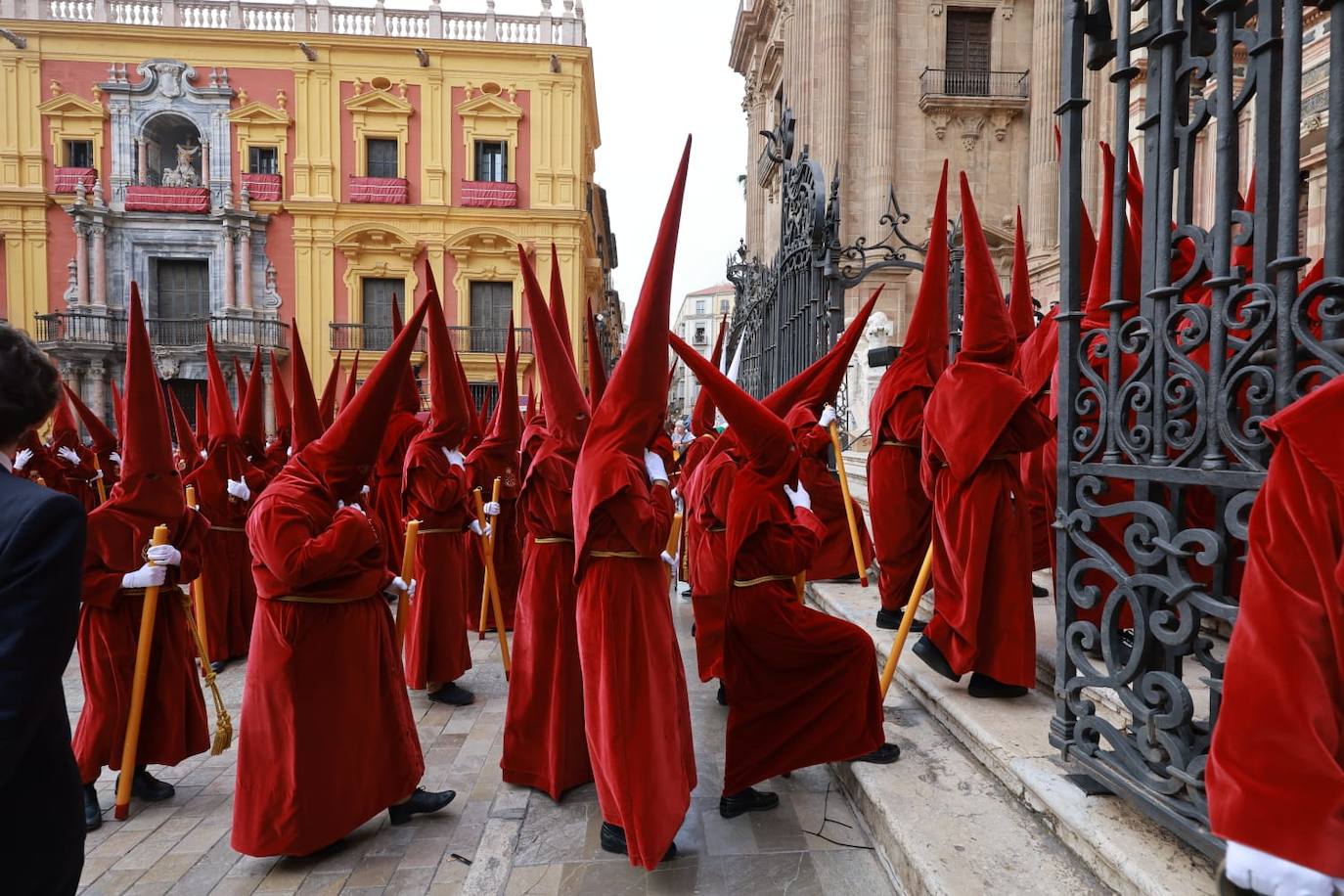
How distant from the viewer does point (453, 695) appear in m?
5.36

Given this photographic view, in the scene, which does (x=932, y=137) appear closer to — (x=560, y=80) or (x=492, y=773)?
(x=560, y=80)

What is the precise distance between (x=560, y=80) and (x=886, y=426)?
2571 cm

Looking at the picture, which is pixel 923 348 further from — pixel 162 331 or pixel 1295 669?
pixel 162 331

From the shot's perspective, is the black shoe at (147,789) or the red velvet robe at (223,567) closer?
the black shoe at (147,789)

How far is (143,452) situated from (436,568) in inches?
86.6

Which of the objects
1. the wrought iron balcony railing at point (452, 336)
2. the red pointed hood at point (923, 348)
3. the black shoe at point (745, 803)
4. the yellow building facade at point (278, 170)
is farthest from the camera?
the wrought iron balcony railing at point (452, 336)

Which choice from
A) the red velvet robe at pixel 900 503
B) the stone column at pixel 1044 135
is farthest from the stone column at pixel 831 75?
the red velvet robe at pixel 900 503

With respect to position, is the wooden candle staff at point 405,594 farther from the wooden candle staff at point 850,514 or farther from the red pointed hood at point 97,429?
the red pointed hood at point 97,429

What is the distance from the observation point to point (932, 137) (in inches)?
813

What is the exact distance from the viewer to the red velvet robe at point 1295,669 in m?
1.42

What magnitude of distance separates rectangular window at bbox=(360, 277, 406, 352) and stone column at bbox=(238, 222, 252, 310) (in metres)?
3.75

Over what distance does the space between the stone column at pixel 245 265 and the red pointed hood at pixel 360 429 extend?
26.4 metres

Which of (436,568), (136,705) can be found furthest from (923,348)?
Result: (136,705)

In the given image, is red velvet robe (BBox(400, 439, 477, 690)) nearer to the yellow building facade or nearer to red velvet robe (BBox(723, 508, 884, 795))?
red velvet robe (BBox(723, 508, 884, 795))
